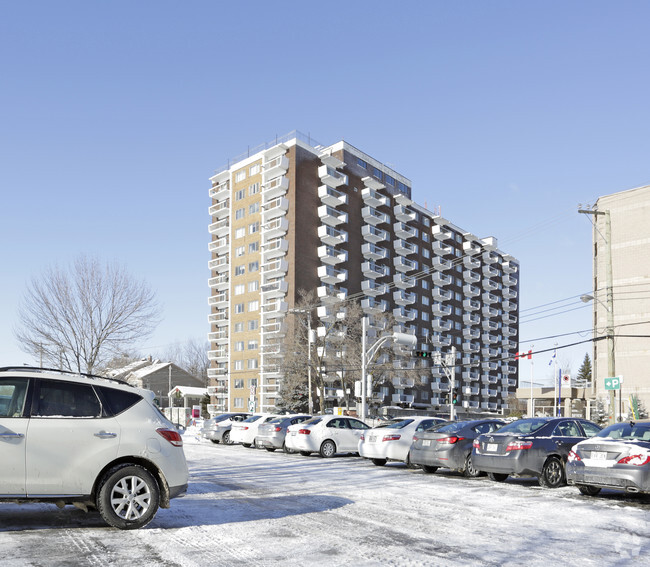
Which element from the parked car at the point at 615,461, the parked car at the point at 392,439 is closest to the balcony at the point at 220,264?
the parked car at the point at 392,439

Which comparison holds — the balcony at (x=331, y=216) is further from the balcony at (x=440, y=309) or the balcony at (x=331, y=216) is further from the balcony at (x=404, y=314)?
the balcony at (x=440, y=309)

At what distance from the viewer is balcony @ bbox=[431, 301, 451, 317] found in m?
104

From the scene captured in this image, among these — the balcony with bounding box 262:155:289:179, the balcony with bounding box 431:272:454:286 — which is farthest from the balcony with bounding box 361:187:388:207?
the balcony with bounding box 431:272:454:286

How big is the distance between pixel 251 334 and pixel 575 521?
7497 centimetres

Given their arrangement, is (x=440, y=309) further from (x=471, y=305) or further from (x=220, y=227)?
(x=220, y=227)

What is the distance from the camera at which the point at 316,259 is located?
3253 inches

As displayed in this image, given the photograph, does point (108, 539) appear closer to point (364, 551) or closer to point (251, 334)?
point (364, 551)

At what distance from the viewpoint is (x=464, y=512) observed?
10.1m

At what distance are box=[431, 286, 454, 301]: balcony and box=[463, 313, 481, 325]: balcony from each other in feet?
19.5

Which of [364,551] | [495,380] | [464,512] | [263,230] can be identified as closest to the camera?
[364,551]

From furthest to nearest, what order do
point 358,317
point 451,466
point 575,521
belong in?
point 358,317, point 451,466, point 575,521

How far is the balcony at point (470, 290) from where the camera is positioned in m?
112

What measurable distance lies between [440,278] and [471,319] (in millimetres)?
13427

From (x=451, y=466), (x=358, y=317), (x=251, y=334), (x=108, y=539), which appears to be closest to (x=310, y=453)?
(x=451, y=466)
